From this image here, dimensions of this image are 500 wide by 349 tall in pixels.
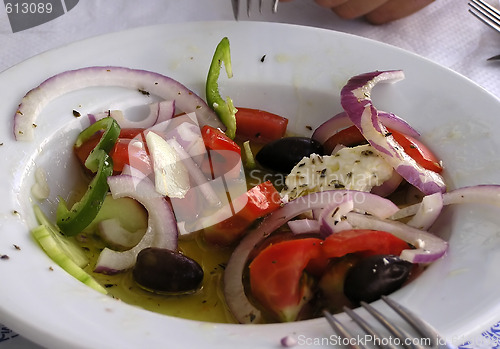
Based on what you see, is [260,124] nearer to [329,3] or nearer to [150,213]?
[150,213]

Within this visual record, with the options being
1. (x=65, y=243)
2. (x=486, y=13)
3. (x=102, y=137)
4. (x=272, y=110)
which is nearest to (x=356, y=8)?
(x=486, y=13)

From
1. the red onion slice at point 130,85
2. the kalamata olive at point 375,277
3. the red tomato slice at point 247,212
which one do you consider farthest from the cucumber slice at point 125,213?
the kalamata olive at point 375,277

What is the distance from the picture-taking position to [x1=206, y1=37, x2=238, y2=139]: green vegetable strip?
218 cm

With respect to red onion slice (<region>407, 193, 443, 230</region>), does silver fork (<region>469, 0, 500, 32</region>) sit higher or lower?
higher

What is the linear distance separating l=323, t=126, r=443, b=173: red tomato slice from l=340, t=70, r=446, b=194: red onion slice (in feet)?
0.14

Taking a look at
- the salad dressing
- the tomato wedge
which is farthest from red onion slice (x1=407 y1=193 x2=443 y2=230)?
the salad dressing

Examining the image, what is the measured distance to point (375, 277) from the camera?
1507mm

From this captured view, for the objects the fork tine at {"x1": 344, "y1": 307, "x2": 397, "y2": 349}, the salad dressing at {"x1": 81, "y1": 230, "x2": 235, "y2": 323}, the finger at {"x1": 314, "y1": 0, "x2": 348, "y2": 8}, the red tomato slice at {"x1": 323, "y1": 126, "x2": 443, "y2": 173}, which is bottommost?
the salad dressing at {"x1": 81, "y1": 230, "x2": 235, "y2": 323}

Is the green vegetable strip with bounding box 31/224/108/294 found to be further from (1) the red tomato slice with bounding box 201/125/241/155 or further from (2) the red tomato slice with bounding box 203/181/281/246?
(1) the red tomato slice with bounding box 201/125/241/155

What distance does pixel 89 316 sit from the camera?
1354 mm

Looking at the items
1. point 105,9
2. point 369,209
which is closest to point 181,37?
point 105,9

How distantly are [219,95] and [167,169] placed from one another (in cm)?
44

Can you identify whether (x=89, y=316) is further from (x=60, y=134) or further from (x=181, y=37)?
(x=181, y=37)

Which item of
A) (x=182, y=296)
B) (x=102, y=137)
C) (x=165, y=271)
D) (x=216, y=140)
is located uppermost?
(x=102, y=137)
